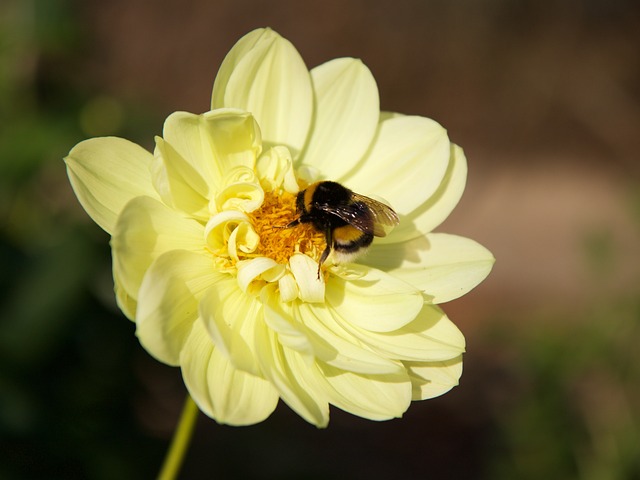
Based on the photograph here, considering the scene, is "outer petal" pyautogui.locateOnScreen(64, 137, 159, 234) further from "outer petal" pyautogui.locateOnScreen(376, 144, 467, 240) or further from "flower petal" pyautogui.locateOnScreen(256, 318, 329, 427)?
"outer petal" pyautogui.locateOnScreen(376, 144, 467, 240)

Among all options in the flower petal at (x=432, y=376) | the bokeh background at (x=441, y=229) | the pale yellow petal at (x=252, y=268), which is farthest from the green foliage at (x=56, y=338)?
the flower petal at (x=432, y=376)

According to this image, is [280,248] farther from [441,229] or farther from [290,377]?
[441,229]

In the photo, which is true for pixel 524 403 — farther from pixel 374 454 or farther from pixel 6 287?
pixel 6 287

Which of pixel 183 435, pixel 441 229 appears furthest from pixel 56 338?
pixel 441 229

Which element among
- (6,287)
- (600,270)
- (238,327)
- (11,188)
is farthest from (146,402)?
(600,270)

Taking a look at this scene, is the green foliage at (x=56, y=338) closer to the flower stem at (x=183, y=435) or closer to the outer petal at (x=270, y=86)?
the flower stem at (x=183, y=435)

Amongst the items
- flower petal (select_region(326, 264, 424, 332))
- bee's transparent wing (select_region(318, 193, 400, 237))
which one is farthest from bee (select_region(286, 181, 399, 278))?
flower petal (select_region(326, 264, 424, 332))
